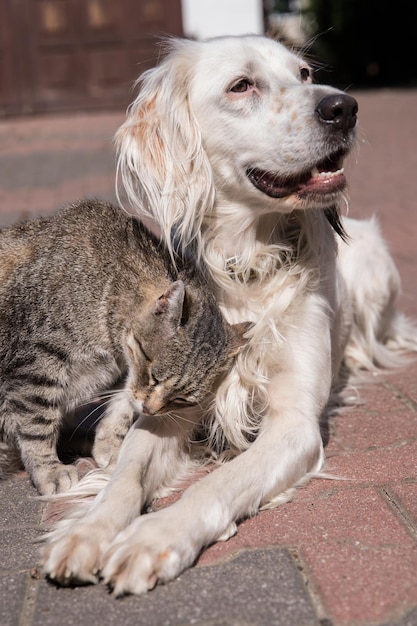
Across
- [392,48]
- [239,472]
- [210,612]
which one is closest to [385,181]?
[239,472]

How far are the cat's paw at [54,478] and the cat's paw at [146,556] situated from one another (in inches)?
27.8

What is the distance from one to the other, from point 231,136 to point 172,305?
71 centimetres

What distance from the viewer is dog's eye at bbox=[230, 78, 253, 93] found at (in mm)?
3119

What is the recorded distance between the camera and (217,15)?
629 inches

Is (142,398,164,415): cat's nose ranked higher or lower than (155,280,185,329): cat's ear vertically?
lower

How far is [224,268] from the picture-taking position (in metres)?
3.28

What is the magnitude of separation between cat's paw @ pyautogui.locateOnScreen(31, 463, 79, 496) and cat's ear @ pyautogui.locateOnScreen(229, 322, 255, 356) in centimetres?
78

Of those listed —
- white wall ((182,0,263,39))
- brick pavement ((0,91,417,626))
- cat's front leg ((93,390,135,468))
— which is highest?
brick pavement ((0,91,417,626))

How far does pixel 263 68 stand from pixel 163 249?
2.75 ft

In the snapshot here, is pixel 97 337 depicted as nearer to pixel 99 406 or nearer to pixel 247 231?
pixel 99 406

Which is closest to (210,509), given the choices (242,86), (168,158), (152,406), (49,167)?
(152,406)

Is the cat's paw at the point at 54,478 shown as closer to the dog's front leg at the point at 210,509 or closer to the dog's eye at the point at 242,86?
the dog's front leg at the point at 210,509

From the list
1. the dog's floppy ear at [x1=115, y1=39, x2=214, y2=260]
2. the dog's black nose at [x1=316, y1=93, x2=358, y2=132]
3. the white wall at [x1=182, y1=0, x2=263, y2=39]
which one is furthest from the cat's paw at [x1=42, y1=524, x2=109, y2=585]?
the white wall at [x1=182, y1=0, x2=263, y2=39]

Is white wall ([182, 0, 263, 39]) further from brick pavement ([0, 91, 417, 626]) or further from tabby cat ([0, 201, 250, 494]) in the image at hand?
tabby cat ([0, 201, 250, 494])
